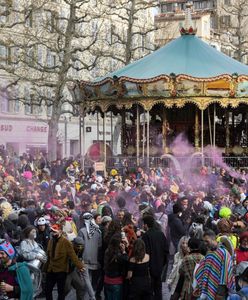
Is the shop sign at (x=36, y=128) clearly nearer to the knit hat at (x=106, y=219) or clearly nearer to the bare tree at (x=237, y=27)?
the bare tree at (x=237, y=27)

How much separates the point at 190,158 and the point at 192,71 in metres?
2.91

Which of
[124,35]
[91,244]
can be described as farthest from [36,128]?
[91,244]

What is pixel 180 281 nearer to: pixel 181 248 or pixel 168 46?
pixel 181 248

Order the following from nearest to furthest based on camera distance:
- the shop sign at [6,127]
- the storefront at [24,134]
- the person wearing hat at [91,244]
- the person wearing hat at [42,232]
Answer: the person wearing hat at [91,244]
the person wearing hat at [42,232]
the shop sign at [6,127]
the storefront at [24,134]

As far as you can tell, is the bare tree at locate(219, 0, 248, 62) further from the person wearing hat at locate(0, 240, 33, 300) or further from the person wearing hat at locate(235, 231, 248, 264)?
the person wearing hat at locate(0, 240, 33, 300)

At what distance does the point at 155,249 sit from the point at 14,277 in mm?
3290

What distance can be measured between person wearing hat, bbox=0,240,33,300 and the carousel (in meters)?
19.2

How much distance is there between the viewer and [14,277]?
A: 751 centimetres

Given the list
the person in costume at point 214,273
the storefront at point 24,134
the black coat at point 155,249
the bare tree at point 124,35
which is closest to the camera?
the person in costume at point 214,273

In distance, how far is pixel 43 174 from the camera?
22562mm

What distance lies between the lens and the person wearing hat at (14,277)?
7.43m

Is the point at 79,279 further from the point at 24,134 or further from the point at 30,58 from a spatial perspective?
the point at 24,134

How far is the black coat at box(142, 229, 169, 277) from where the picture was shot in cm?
1046

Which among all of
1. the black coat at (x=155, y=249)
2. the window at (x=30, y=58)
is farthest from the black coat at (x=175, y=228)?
the window at (x=30, y=58)
